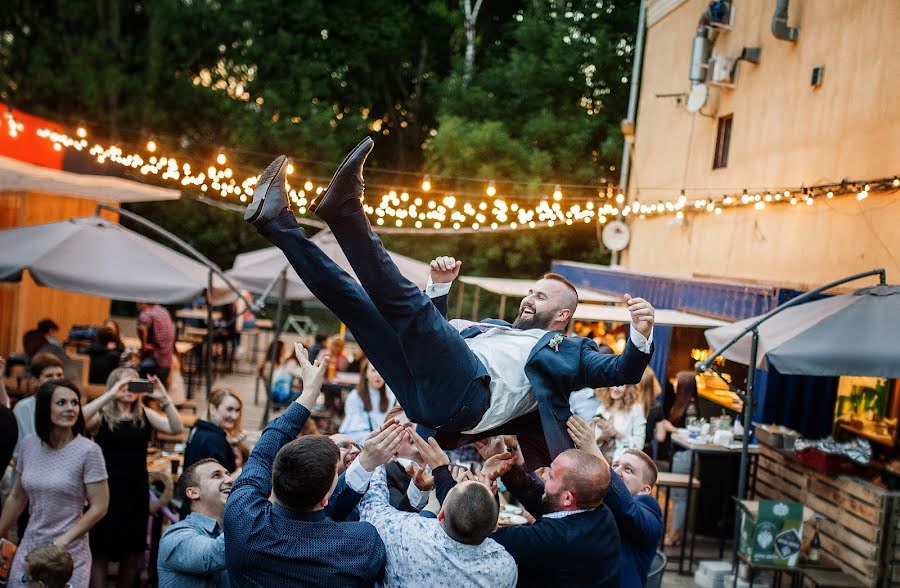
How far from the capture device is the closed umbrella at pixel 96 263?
638 centimetres

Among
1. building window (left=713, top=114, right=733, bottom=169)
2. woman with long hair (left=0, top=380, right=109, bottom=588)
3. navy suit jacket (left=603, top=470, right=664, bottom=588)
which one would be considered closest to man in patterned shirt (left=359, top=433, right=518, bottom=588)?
navy suit jacket (left=603, top=470, right=664, bottom=588)

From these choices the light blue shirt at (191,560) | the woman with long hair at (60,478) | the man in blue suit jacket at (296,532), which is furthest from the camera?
the woman with long hair at (60,478)

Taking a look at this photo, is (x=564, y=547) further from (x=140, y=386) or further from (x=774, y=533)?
(x=774, y=533)

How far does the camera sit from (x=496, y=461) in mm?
2996

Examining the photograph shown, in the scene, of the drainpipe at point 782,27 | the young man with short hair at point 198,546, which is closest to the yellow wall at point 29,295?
the young man with short hair at point 198,546

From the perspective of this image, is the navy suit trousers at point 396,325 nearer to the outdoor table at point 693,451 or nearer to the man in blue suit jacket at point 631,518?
the man in blue suit jacket at point 631,518

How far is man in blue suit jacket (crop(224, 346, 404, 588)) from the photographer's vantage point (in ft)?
8.30

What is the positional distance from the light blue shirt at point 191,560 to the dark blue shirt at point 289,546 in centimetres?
39

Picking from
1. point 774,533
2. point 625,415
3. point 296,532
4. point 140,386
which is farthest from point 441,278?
point 774,533

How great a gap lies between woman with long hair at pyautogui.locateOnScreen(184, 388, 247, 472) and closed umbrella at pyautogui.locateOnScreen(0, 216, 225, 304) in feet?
6.38

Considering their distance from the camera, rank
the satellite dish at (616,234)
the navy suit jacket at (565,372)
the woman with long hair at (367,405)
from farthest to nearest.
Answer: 1. the satellite dish at (616,234)
2. the woman with long hair at (367,405)
3. the navy suit jacket at (565,372)

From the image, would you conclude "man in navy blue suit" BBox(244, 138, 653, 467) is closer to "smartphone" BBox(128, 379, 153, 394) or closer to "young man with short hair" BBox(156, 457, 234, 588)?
"young man with short hair" BBox(156, 457, 234, 588)

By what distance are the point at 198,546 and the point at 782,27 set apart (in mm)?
8810

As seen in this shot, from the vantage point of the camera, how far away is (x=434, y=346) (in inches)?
112
